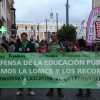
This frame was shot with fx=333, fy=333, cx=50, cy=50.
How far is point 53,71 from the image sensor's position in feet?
29.3

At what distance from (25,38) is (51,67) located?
1.33 m

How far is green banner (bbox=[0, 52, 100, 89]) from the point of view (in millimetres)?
8914

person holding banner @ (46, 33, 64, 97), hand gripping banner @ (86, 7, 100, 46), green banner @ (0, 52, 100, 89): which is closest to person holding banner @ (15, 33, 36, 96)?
person holding banner @ (46, 33, 64, 97)

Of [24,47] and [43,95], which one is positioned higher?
[24,47]

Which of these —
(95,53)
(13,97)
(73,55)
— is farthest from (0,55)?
(95,53)

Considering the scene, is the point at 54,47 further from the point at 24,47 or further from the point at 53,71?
the point at 53,71

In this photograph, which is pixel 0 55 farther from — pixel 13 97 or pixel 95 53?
pixel 95 53

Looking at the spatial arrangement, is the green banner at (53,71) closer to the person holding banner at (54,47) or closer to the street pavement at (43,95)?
the street pavement at (43,95)

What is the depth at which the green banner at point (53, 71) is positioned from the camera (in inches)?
351

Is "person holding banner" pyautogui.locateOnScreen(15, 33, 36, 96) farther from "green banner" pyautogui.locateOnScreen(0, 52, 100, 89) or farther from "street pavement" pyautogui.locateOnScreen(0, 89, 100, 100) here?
"green banner" pyautogui.locateOnScreen(0, 52, 100, 89)

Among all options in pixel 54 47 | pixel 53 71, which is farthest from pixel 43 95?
pixel 54 47

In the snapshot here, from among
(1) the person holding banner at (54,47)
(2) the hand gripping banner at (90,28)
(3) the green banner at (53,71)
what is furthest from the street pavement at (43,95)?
(2) the hand gripping banner at (90,28)

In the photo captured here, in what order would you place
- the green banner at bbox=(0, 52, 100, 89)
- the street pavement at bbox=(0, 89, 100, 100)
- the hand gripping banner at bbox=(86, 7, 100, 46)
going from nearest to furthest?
the green banner at bbox=(0, 52, 100, 89)
the street pavement at bbox=(0, 89, 100, 100)
the hand gripping banner at bbox=(86, 7, 100, 46)

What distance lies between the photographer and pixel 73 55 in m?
8.97
